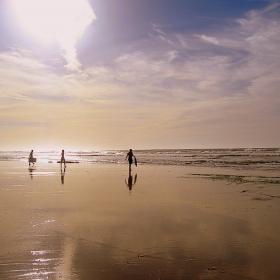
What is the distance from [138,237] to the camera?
8219 millimetres

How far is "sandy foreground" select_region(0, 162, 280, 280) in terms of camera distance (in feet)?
20.1

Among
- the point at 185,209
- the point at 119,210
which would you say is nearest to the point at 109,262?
the point at 119,210

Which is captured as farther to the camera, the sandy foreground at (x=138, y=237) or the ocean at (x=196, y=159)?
the ocean at (x=196, y=159)

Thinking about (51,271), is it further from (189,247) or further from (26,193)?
(26,193)

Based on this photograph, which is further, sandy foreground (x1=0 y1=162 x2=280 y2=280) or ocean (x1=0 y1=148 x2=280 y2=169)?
ocean (x1=0 y1=148 x2=280 y2=169)

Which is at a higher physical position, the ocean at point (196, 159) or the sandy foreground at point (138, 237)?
the ocean at point (196, 159)

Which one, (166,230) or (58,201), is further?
(58,201)

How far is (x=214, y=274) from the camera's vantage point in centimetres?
598

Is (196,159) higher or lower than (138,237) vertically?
higher

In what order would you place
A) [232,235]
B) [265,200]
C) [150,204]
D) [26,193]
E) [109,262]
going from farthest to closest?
[26,193]
[265,200]
[150,204]
[232,235]
[109,262]

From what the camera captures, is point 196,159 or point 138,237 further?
point 196,159

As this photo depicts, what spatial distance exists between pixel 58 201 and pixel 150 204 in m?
4.09

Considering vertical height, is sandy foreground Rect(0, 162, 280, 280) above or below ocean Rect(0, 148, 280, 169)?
below

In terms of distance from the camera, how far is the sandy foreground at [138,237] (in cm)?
613
